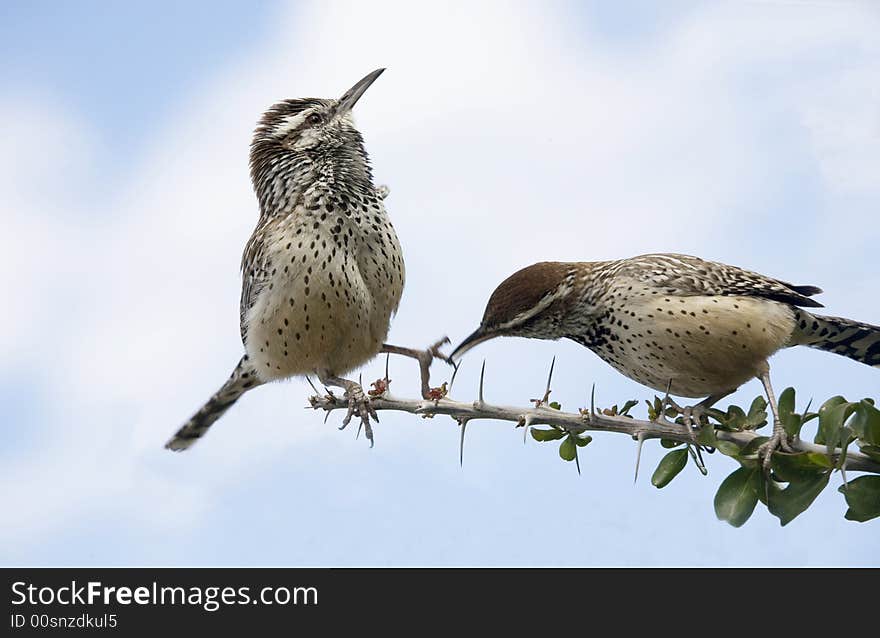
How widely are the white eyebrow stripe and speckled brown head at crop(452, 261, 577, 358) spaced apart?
33.7 inches

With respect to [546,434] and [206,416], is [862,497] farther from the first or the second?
[206,416]

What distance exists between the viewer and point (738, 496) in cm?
194

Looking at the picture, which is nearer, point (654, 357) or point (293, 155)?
point (654, 357)

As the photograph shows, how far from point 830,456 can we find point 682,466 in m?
0.32

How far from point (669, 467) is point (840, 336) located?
1.25m

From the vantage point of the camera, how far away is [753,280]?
2.87m

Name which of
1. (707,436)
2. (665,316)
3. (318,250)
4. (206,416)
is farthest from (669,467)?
(206,416)

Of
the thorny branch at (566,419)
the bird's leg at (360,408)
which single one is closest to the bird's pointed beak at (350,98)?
the bird's leg at (360,408)

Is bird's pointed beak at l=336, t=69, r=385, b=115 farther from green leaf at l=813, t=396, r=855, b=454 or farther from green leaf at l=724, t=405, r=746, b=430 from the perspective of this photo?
green leaf at l=813, t=396, r=855, b=454

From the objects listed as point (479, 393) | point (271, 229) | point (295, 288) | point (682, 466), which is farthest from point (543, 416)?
point (271, 229)

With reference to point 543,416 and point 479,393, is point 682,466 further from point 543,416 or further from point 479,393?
point 479,393

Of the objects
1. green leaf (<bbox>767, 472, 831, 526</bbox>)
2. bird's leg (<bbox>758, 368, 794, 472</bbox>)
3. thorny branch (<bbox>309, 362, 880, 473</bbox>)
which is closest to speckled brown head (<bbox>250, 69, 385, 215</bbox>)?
thorny branch (<bbox>309, 362, 880, 473</bbox>)

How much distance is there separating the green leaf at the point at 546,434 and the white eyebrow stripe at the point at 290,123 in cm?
135

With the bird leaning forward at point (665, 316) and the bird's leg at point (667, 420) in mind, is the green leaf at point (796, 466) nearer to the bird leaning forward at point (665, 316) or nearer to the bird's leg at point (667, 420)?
the bird's leg at point (667, 420)
